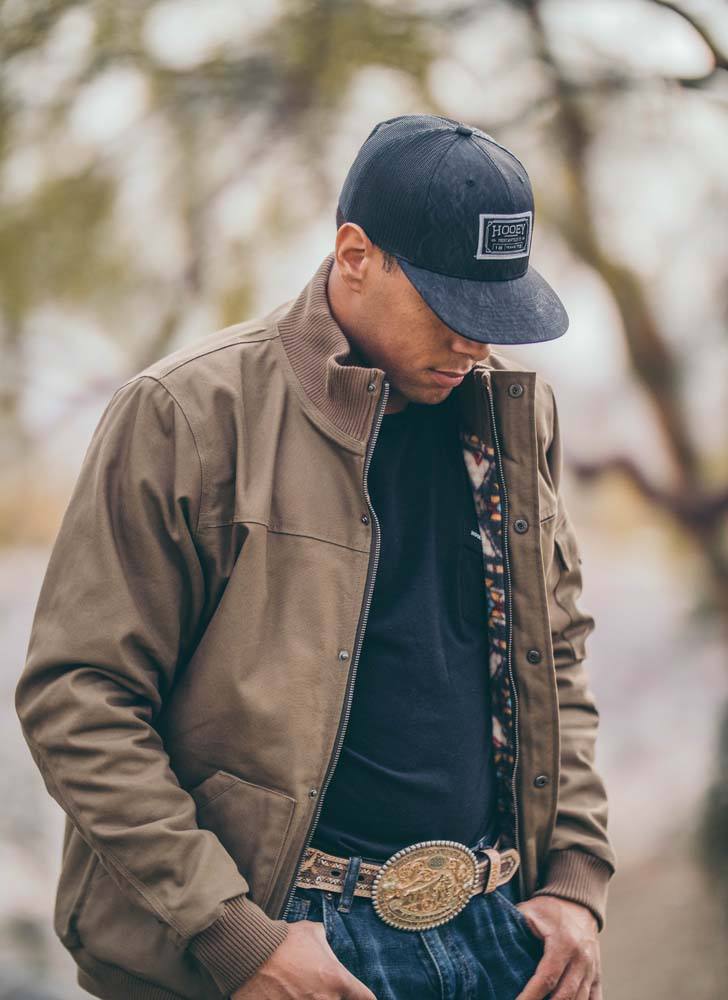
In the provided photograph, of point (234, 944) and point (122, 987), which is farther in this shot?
point (122, 987)

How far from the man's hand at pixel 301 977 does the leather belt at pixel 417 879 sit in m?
0.09

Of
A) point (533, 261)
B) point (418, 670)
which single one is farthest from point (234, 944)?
point (533, 261)

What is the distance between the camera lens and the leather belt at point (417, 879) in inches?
61.4

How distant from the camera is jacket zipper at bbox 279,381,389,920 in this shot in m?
1.51

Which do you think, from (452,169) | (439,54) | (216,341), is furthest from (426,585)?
(439,54)

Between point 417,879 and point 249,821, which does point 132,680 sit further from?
point 417,879

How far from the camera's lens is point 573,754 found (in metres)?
1.88

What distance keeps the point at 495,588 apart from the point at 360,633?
266 mm

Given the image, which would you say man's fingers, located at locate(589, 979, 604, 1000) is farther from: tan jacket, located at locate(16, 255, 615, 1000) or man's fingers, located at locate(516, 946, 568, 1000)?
tan jacket, located at locate(16, 255, 615, 1000)

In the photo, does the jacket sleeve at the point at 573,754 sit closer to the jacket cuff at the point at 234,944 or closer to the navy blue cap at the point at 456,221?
the navy blue cap at the point at 456,221

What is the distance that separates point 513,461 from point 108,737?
72cm

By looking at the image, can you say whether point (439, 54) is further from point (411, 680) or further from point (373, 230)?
point (411, 680)

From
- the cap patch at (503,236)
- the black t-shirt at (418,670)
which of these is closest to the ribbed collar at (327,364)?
the black t-shirt at (418,670)

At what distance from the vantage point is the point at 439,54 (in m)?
3.31
